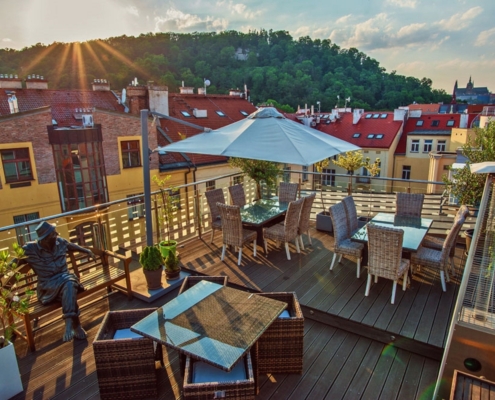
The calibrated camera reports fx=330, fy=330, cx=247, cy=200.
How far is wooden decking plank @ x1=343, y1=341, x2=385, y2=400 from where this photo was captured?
2.53 m

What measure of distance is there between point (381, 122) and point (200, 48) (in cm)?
2220

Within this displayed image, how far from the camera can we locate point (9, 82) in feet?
56.1

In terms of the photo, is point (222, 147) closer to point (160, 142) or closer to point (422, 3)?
point (422, 3)

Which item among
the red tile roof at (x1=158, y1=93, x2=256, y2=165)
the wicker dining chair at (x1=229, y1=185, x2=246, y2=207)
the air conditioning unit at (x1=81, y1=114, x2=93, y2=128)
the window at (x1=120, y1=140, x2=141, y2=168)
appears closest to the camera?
the wicker dining chair at (x1=229, y1=185, x2=246, y2=207)

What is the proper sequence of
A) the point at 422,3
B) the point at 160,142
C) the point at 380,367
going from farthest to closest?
1. the point at 160,142
2. the point at 422,3
3. the point at 380,367

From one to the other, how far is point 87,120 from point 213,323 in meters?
16.0

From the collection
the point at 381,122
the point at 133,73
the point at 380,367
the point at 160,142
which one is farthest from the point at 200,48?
the point at 380,367

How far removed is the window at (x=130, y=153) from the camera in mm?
16953

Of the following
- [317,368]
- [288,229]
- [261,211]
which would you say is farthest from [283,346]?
[261,211]

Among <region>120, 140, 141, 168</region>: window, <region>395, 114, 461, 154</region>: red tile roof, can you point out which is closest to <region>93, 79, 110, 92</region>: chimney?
<region>120, 140, 141, 168</region>: window

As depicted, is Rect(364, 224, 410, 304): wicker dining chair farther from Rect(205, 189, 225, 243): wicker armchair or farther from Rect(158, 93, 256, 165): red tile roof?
Rect(158, 93, 256, 165): red tile roof

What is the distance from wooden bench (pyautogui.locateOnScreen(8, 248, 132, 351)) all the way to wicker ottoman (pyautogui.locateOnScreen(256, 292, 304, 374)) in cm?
188

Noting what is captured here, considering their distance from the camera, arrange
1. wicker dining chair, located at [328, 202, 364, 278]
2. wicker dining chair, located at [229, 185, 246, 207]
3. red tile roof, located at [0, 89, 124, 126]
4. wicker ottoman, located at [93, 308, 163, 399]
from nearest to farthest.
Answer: wicker ottoman, located at [93, 308, 163, 399] < wicker dining chair, located at [328, 202, 364, 278] < wicker dining chair, located at [229, 185, 246, 207] < red tile roof, located at [0, 89, 124, 126]

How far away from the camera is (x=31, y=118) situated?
14258 millimetres
